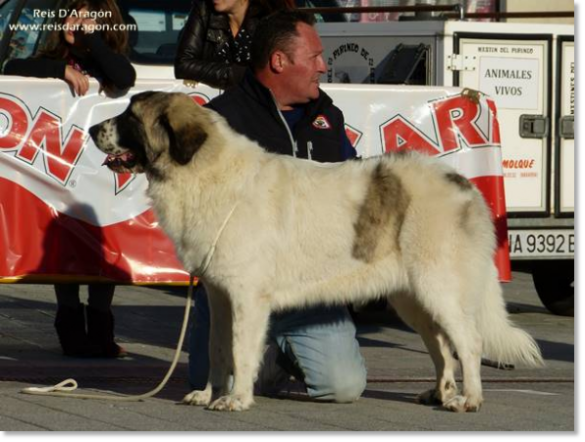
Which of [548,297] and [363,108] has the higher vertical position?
[363,108]

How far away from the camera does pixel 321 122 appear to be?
25.0 feet

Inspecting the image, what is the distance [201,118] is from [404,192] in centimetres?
105

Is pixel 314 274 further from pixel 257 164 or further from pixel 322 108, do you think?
pixel 322 108

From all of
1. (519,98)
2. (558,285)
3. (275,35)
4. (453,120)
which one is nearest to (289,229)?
(275,35)

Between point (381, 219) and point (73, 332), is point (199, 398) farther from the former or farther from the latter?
point (73, 332)

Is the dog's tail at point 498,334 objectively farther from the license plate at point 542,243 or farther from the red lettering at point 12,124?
the license plate at point 542,243

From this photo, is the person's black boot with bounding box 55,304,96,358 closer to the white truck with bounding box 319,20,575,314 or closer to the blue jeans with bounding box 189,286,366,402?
the blue jeans with bounding box 189,286,366,402

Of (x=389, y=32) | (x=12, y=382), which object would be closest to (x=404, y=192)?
(x=12, y=382)

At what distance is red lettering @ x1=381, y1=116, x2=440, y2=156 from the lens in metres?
9.62

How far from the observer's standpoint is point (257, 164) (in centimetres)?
679

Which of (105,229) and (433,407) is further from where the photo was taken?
(105,229)

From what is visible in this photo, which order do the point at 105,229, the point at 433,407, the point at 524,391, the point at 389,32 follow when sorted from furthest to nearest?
1. the point at 389,32
2. the point at 105,229
3. the point at 524,391
4. the point at 433,407

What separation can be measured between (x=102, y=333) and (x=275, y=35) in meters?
2.70

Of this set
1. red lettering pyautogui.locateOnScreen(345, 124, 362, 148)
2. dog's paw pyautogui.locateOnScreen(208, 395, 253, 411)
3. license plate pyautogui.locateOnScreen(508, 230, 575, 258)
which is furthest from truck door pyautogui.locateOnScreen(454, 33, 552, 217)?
dog's paw pyautogui.locateOnScreen(208, 395, 253, 411)
